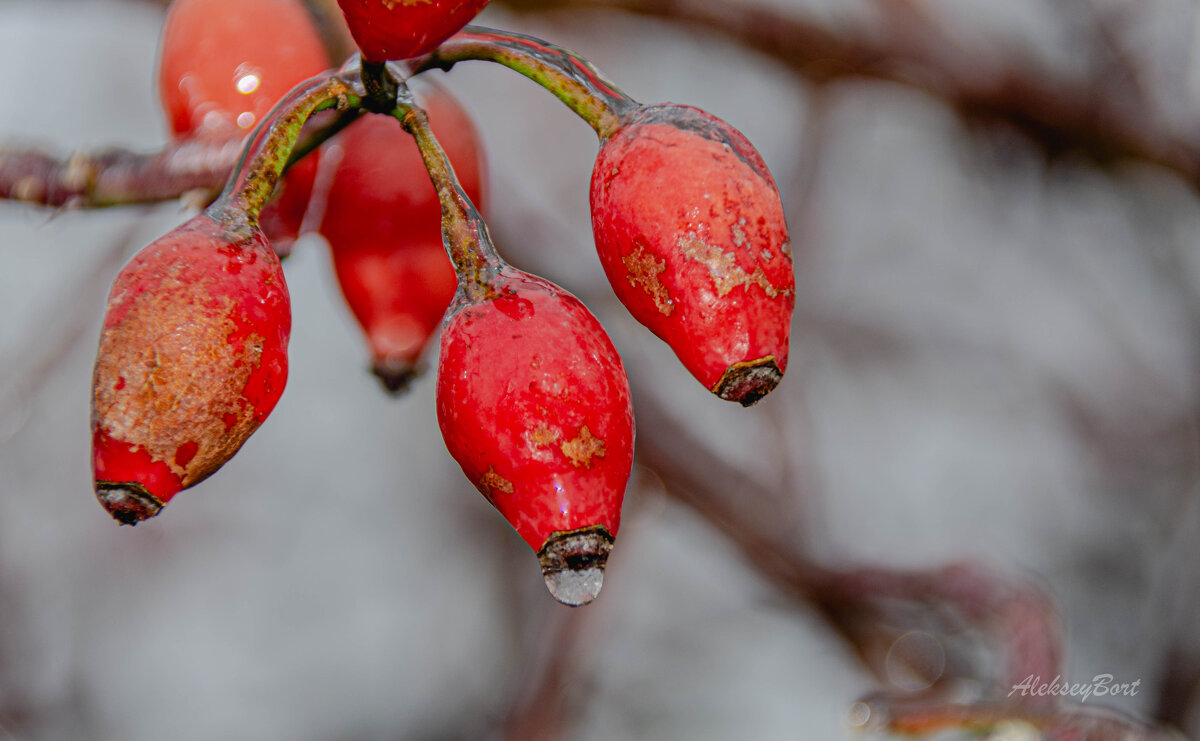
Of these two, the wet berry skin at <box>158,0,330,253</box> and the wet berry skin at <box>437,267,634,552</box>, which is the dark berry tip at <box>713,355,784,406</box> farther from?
the wet berry skin at <box>158,0,330,253</box>

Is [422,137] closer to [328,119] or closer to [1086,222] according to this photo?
[328,119]

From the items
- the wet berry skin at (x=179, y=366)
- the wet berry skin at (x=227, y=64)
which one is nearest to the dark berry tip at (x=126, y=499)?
the wet berry skin at (x=179, y=366)

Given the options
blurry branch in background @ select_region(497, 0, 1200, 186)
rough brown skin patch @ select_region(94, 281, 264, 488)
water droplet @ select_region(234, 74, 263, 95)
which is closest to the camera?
rough brown skin patch @ select_region(94, 281, 264, 488)

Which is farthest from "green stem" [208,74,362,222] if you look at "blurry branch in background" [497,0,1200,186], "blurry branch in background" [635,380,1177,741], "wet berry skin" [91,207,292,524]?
"blurry branch in background" [497,0,1200,186]

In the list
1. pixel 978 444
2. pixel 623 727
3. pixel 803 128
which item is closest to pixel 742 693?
pixel 623 727

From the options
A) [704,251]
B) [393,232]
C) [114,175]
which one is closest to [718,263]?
[704,251]
